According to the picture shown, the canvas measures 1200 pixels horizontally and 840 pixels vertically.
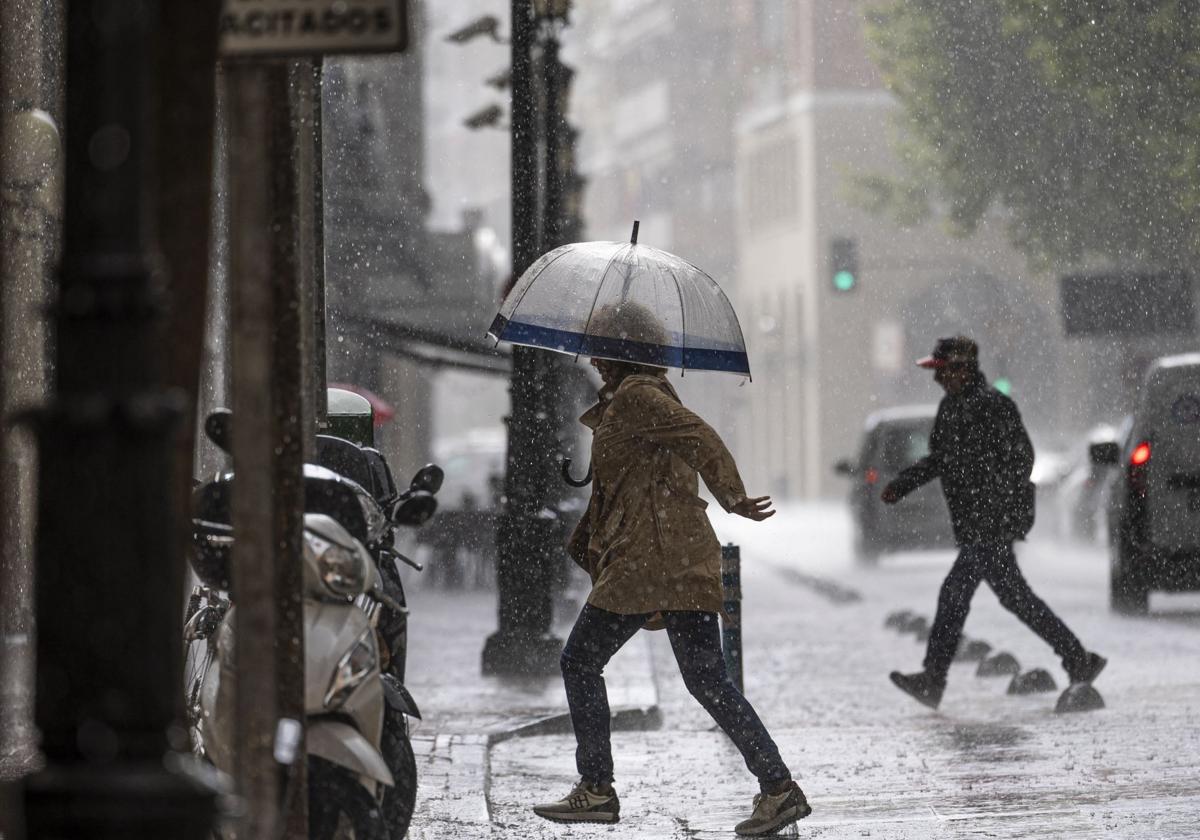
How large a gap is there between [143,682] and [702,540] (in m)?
4.28

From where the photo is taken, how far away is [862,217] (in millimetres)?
74625

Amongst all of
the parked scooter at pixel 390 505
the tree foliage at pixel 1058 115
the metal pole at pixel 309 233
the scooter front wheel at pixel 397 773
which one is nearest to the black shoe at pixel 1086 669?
the metal pole at pixel 309 233

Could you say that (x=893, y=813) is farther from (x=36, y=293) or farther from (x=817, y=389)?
(x=817, y=389)

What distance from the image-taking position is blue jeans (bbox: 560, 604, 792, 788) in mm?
7820

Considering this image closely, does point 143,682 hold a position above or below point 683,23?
below

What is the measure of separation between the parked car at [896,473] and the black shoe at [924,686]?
16.1 m

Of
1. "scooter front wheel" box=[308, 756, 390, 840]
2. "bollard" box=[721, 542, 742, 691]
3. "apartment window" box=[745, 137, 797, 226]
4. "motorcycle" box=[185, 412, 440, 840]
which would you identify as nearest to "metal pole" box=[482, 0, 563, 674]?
"bollard" box=[721, 542, 742, 691]

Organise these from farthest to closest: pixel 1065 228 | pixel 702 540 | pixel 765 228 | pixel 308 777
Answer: pixel 765 228 → pixel 1065 228 → pixel 702 540 → pixel 308 777

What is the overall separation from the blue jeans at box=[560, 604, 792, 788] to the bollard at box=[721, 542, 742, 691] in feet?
8.21

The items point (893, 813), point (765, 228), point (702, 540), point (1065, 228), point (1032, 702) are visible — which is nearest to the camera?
point (702, 540)

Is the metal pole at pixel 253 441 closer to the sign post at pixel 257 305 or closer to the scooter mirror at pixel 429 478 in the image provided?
the sign post at pixel 257 305

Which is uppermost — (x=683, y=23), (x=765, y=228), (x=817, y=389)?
(x=683, y=23)

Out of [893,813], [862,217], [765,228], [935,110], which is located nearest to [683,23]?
[765,228]

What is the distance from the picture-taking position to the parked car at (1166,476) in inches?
661
